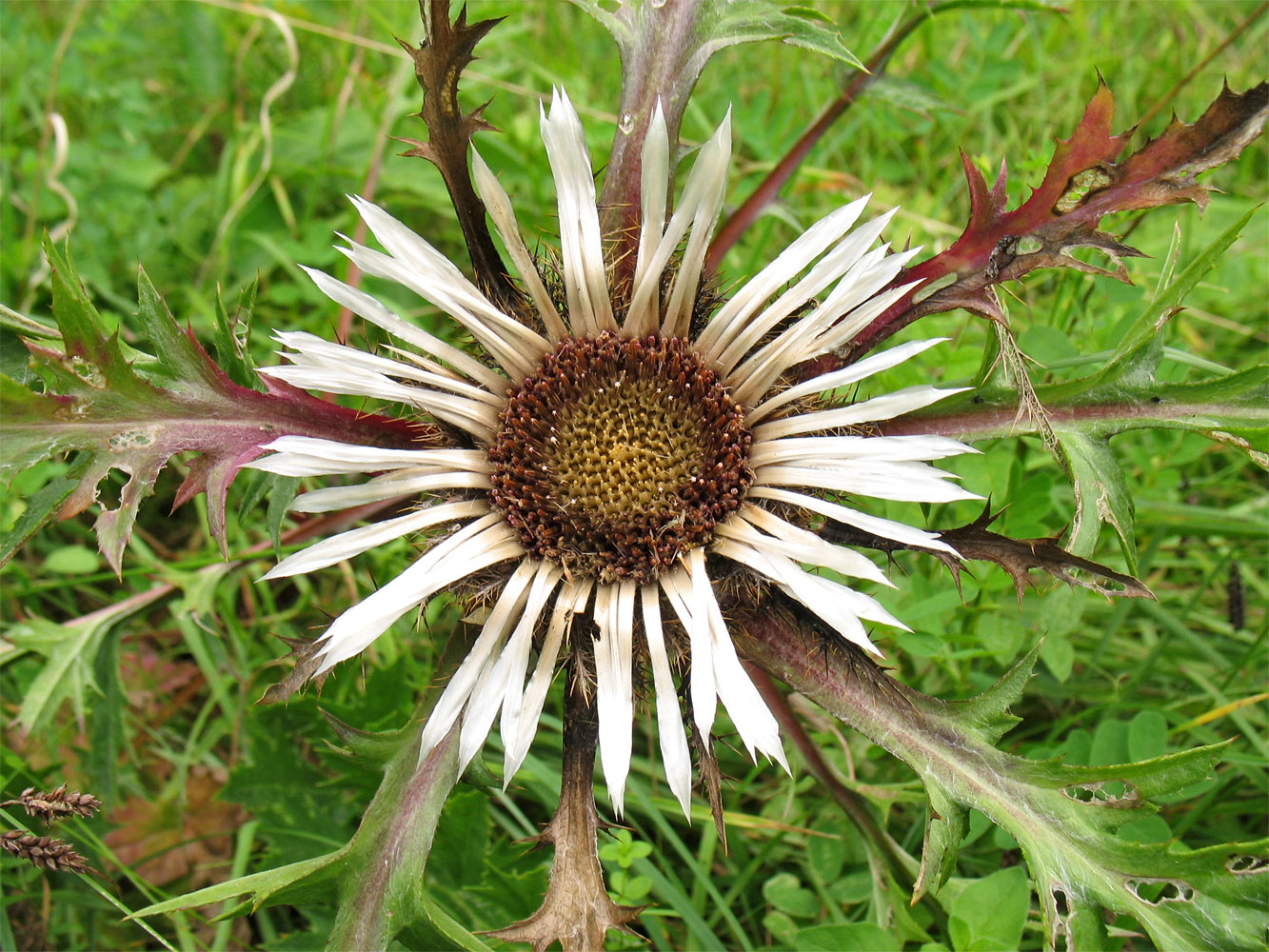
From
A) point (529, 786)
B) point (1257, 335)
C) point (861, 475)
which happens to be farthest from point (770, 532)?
point (1257, 335)

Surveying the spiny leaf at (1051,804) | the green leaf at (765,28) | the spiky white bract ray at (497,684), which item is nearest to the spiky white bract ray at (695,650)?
the spiny leaf at (1051,804)

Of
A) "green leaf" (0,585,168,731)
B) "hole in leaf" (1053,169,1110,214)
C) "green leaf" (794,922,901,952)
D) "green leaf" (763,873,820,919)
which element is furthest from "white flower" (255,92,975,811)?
"green leaf" (0,585,168,731)

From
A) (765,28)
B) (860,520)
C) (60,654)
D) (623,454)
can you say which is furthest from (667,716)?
(60,654)

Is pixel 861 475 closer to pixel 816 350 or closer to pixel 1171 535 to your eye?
pixel 816 350

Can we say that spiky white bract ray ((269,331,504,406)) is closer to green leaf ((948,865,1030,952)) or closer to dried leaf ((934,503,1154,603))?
dried leaf ((934,503,1154,603))

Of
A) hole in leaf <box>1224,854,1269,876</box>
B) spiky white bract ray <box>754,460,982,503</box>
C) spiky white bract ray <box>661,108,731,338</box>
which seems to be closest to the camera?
hole in leaf <box>1224,854,1269,876</box>

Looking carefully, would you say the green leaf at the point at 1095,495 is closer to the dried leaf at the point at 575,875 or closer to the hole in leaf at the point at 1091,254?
the hole in leaf at the point at 1091,254

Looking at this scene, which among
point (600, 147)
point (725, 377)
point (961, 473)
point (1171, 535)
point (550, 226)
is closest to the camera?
point (725, 377)

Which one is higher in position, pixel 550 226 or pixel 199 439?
pixel 550 226
